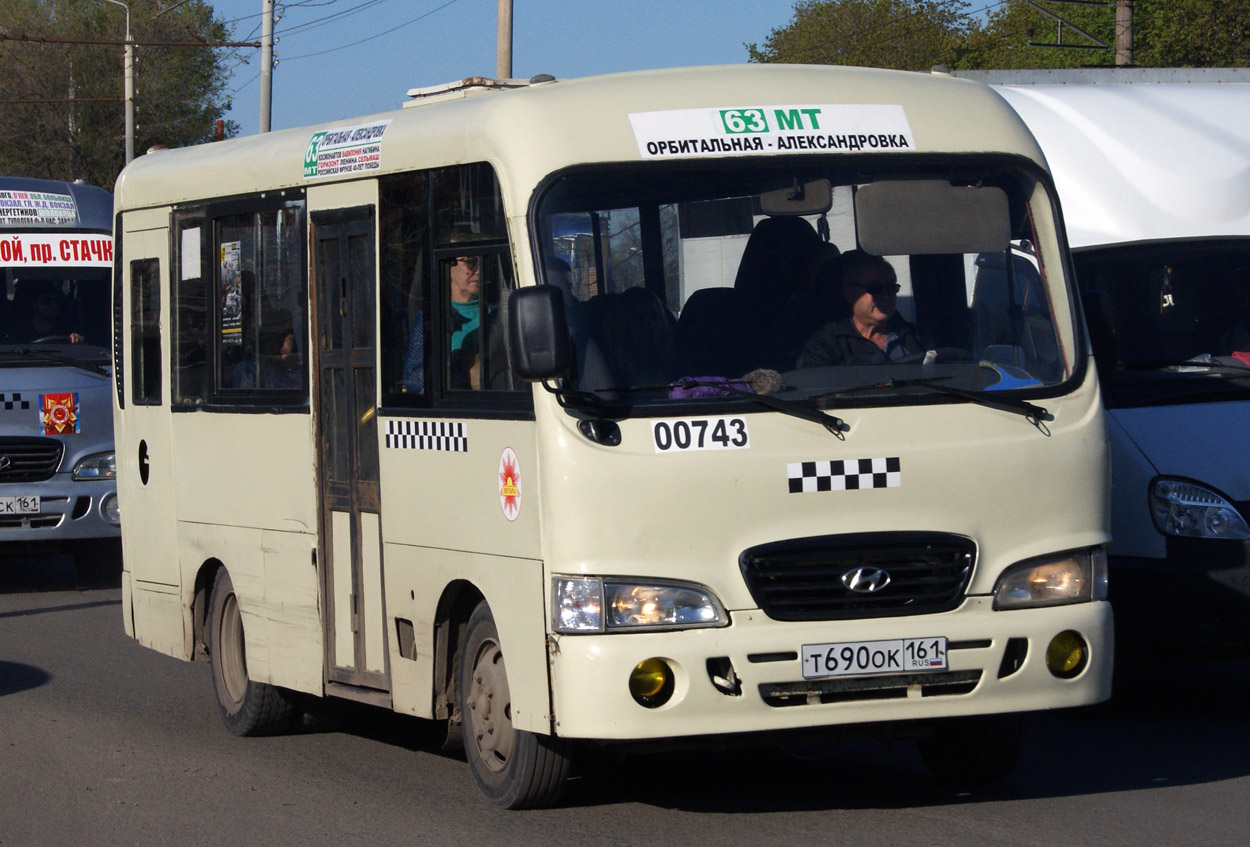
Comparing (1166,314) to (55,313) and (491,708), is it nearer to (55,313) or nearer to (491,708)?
(491,708)

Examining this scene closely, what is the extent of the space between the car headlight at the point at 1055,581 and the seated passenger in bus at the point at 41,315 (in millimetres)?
10516

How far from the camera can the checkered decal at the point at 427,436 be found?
679cm

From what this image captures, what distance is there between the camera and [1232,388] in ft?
28.0

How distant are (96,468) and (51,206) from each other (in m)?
2.29

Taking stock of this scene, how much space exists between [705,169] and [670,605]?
5.01 feet

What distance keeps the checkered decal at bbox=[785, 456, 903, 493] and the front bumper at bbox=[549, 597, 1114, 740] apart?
1.43 ft

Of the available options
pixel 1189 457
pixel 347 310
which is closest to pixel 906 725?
pixel 1189 457

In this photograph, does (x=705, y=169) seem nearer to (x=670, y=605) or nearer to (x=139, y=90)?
(x=670, y=605)

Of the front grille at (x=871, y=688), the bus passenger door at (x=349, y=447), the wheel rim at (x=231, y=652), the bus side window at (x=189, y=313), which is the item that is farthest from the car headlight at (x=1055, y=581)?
the bus side window at (x=189, y=313)

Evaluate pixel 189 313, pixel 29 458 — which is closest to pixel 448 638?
pixel 189 313

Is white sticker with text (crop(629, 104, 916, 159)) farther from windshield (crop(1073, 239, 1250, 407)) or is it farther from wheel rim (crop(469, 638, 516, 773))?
windshield (crop(1073, 239, 1250, 407))

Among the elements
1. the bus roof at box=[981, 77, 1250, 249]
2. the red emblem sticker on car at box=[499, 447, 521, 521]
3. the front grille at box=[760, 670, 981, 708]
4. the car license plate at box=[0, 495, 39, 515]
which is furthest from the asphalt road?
the car license plate at box=[0, 495, 39, 515]

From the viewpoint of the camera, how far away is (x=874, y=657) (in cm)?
607

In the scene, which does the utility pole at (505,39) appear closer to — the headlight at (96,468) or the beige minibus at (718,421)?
the headlight at (96,468)
